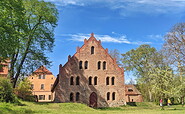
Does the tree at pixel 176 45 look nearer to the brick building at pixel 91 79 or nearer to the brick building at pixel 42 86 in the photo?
the brick building at pixel 91 79

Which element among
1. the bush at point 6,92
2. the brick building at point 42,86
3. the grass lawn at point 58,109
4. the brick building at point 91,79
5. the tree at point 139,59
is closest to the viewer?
the grass lawn at point 58,109

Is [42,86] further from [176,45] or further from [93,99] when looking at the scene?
[176,45]

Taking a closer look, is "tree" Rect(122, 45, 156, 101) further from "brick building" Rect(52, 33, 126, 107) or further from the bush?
the bush

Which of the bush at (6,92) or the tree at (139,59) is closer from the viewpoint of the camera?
the bush at (6,92)

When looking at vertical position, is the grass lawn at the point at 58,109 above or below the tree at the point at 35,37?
below

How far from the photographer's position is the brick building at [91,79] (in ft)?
111

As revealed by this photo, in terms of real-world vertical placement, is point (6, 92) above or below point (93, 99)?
above

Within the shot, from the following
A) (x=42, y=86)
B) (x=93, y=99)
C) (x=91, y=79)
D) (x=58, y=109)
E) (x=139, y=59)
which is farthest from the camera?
(x=42, y=86)

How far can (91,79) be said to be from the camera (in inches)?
1398


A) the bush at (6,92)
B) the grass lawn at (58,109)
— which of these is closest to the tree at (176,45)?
the grass lawn at (58,109)

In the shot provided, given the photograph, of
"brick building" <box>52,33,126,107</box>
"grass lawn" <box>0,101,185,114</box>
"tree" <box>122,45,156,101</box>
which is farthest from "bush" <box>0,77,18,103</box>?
"tree" <box>122,45,156,101</box>

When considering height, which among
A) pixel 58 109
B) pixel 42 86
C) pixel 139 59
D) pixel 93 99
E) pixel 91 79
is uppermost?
pixel 139 59

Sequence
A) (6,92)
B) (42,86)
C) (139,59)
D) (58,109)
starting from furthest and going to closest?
1. (42,86)
2. (139,59)
3. (58,109)
4. (6,92)

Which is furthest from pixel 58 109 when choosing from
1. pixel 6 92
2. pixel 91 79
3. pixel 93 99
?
pixel 91 79
